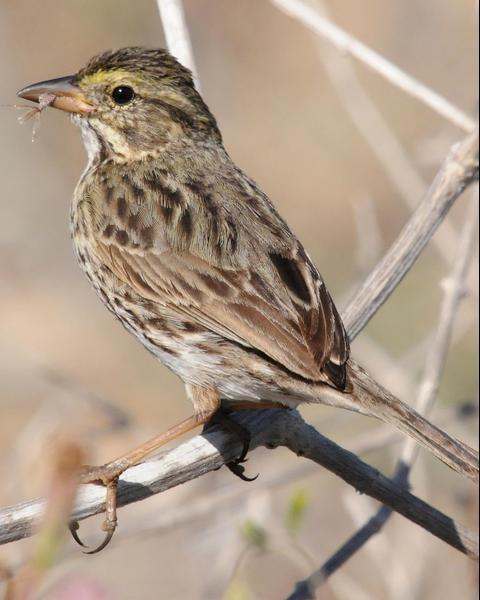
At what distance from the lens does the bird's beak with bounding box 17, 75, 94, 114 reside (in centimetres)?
447

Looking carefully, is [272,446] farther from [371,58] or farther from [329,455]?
[371,58]

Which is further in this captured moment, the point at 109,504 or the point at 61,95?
the point at 61,95

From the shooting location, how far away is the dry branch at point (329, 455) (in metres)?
3.29

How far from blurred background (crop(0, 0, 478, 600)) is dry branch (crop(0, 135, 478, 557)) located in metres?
0.42

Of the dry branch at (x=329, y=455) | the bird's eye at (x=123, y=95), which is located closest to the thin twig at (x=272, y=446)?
the dry branch at (x=329, y=455)

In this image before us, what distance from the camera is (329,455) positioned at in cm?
361

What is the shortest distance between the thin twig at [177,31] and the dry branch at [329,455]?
1.16 metres

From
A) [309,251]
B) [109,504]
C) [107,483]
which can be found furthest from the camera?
[309,251]

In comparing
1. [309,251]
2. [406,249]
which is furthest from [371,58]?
[309,251]

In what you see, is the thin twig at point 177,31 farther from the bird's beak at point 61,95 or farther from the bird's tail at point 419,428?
the bird's tail at point 419,428

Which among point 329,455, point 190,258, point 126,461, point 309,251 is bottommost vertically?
point 309,251

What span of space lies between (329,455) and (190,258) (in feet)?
2.98

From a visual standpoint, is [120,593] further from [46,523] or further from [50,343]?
[46,523]

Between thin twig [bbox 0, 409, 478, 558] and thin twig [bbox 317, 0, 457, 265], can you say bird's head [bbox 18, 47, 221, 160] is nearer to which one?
thin twig [bbox 317, 0, 457, 265]
